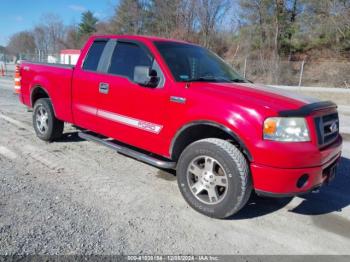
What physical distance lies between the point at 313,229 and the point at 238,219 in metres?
0.78

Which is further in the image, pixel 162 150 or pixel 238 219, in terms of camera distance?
pixel 162 150

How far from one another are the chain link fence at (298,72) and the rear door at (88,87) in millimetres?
20663

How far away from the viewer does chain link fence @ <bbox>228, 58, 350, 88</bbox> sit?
24.5 meters

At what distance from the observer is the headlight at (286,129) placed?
3.34m

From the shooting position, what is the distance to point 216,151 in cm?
364

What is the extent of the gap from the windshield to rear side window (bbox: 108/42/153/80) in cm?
24

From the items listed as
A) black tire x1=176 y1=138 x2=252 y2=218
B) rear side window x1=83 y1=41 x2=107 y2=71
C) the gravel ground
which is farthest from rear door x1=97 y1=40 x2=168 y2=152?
the gravel ground

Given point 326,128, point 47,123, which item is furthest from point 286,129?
point 47,123

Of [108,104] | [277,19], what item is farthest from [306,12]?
[108,104]

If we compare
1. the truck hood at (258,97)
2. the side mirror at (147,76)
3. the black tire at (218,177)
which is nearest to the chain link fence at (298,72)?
the truck hood at (258,97)

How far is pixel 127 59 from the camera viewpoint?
4828 millimetres

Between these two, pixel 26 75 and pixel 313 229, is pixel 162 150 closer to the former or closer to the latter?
pixel 313 229

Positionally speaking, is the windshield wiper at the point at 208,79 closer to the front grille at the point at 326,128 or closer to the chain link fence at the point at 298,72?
the front grille at the point at 326,128

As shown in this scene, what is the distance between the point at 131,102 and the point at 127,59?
720mm
